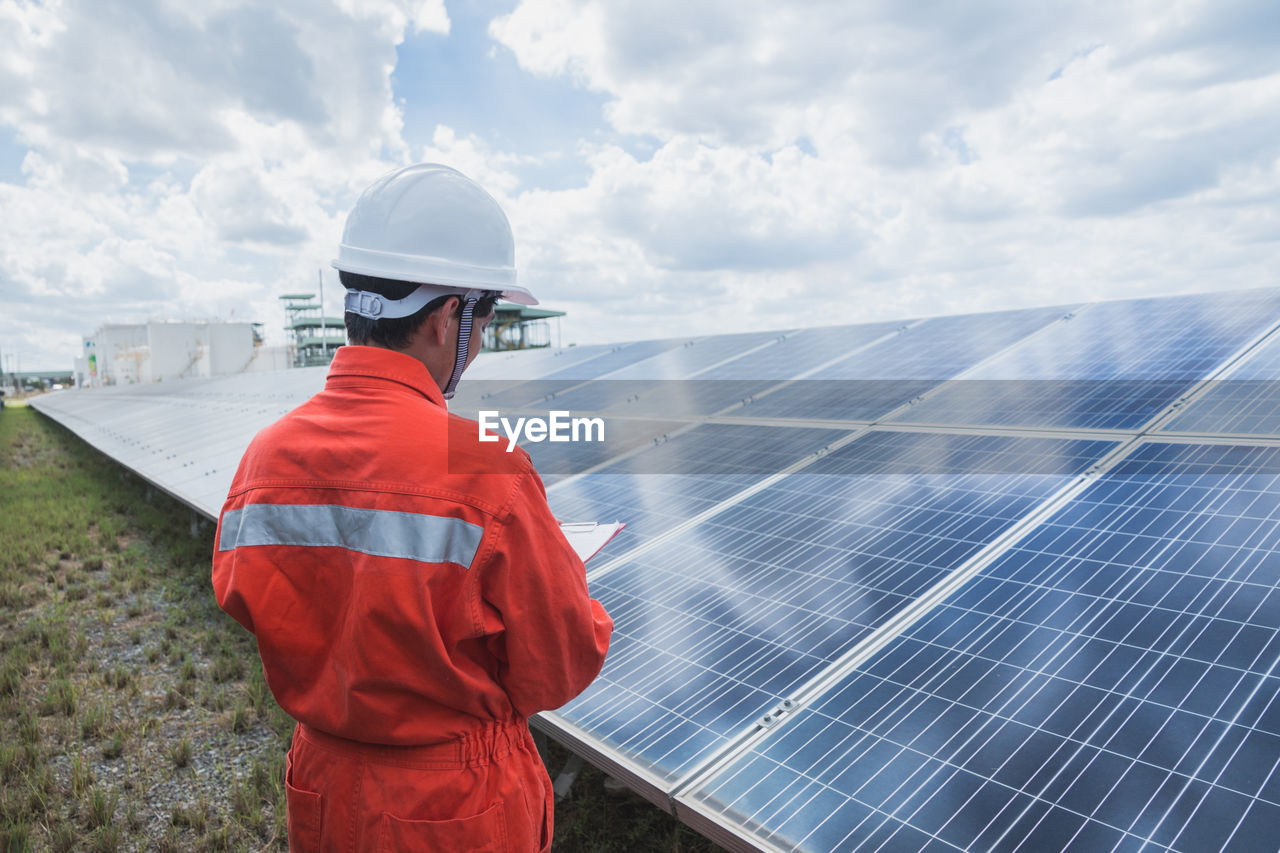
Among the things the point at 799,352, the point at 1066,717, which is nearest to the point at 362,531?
the point at 1066,717

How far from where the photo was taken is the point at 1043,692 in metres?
2.85

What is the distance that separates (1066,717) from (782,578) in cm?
152

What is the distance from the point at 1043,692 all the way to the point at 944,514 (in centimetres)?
161

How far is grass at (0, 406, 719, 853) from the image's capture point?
4730 mm

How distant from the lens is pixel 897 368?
8164 millimetres

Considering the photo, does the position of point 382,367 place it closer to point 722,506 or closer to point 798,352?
point 722,506

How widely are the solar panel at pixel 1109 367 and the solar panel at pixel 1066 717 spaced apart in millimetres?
1946

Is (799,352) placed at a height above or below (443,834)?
above

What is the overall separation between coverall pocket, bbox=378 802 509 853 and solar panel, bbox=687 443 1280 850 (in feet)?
3.19

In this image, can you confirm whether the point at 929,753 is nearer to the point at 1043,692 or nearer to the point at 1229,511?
the point at 1043,692

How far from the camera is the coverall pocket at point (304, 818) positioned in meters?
2.09

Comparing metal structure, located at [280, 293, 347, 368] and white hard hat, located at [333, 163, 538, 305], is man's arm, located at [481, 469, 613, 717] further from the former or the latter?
metal structure, located at [280, 293, 347, 368]

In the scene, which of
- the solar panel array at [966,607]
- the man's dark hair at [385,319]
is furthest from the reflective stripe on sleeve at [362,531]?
the solar panel array at [966,607]

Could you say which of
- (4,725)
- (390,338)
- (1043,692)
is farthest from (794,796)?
(4,725)
